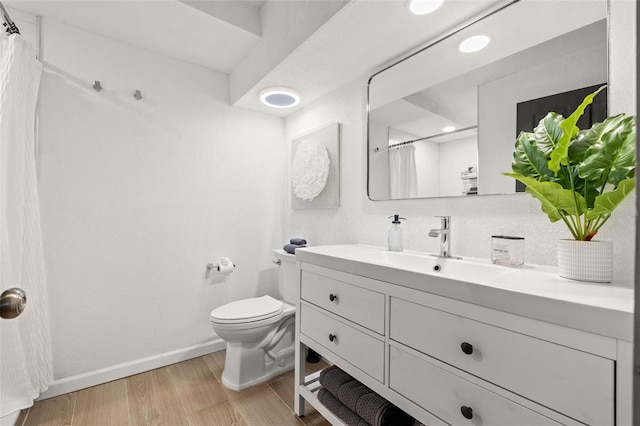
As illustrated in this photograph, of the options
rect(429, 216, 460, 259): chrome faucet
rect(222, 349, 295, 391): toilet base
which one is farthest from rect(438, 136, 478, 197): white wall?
rect(222, 349, 295, 391): toilet base

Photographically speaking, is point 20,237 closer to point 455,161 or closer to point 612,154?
point 455,161

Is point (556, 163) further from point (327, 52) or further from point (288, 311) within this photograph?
point (288, 311)

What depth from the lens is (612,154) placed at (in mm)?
775

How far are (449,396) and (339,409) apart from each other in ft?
2.10

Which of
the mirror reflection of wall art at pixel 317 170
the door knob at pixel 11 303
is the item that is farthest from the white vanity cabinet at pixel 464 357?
the door knob at pixel 11 303

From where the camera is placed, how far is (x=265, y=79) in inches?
75.1

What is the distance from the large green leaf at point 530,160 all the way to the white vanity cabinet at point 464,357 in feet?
1.64

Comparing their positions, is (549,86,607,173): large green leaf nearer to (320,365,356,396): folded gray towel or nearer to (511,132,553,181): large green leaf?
(511,132,553,181): large green leaf

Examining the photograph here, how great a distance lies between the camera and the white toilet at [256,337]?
1743 millimetres

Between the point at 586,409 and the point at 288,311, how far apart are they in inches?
64.0

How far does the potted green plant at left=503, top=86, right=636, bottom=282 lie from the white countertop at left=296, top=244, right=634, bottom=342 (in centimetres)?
8

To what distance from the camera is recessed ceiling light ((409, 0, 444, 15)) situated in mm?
1229

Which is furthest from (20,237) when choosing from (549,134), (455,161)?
(549,134)

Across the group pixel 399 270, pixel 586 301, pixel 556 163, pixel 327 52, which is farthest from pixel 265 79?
pixel 586 301
